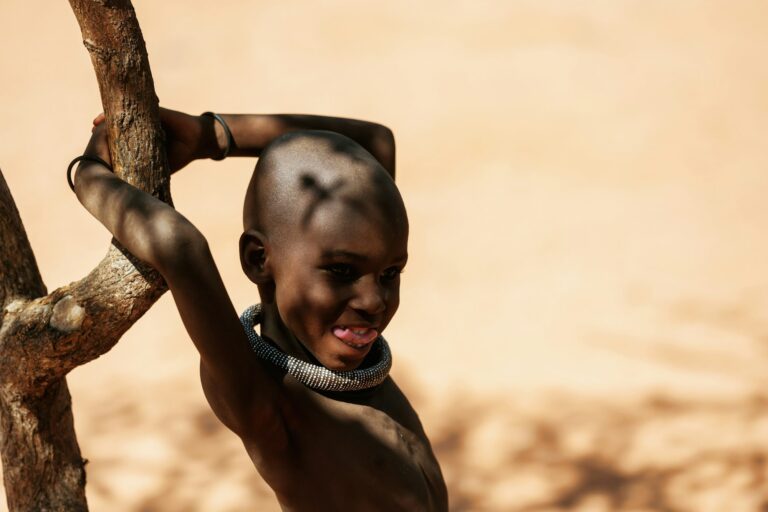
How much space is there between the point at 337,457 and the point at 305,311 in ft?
1.01

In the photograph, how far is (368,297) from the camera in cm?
187

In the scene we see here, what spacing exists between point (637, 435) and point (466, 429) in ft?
2.19

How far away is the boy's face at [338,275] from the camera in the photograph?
1.87 meters

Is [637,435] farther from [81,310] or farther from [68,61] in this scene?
[68,61]

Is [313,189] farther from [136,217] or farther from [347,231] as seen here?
[136,217]

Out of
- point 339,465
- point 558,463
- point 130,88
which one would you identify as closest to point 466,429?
point 558,463

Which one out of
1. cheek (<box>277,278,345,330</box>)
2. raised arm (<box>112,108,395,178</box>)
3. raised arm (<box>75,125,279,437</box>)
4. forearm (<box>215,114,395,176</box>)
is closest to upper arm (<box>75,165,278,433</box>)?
raised arm (<box>75,125,279,437</box>)

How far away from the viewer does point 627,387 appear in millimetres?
4223

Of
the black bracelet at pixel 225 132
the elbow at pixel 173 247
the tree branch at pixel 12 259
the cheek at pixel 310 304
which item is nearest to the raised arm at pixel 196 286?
the elbow at pixel 173 247

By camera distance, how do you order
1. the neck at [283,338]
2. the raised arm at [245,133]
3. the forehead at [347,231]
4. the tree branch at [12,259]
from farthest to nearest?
1. the tree branch at [12,259]
2. the raised arm at [245,133]
3. the neck at [283,338]
4. the forehead at [347,231]

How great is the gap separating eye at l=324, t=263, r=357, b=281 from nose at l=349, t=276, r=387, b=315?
0.02 meters

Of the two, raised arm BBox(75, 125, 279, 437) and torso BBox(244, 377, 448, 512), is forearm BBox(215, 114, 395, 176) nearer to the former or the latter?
raised arm BBox(75, 125, 279, 437)

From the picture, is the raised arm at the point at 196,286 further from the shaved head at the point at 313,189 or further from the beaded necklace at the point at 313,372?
the shaved head at the point at 313,189

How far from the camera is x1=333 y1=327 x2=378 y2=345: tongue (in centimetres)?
191
